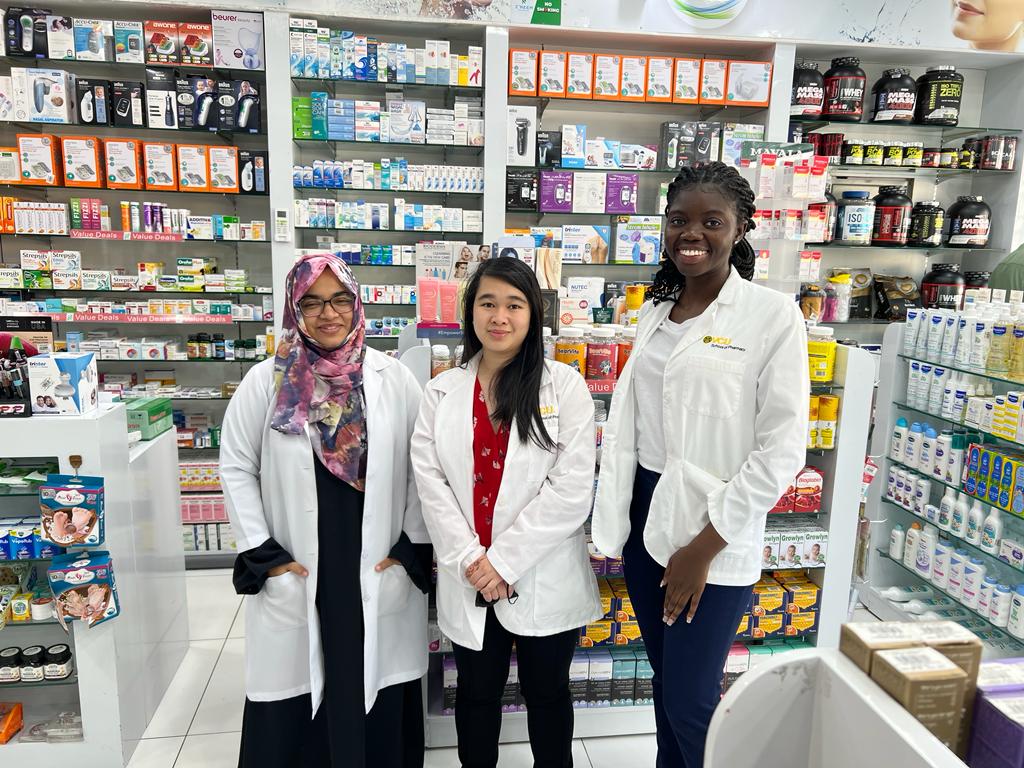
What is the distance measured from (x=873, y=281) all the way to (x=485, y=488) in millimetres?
4063

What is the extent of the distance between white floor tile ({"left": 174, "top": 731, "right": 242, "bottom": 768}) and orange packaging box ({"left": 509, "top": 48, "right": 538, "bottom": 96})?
3740 mm

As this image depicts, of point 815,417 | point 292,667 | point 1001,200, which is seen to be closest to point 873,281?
point 1001,200

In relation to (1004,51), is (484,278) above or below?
below

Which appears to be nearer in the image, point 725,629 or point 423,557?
point 725,629

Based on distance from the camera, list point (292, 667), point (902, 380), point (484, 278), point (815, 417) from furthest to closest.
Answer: point (902, 380)
point (815, 417)
point (292, 667)
point (484, 278)

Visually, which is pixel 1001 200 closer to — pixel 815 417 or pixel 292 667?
pixel 815 417

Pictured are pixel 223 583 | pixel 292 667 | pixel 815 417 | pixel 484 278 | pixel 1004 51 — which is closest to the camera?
pixel 484 278

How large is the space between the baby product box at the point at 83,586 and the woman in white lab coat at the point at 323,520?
0.69 metres

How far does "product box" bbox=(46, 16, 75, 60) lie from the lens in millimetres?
3865

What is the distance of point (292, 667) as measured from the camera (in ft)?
6.54

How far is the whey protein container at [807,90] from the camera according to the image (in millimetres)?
4309

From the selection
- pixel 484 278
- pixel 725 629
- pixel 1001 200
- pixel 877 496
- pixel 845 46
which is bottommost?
pixel 877 496

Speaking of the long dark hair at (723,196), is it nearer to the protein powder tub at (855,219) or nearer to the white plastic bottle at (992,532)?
the white plastic bottle at (992,532)

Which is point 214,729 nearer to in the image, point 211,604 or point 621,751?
point 211,604
